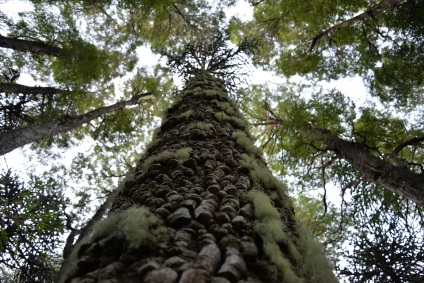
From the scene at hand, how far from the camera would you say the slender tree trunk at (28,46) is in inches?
275

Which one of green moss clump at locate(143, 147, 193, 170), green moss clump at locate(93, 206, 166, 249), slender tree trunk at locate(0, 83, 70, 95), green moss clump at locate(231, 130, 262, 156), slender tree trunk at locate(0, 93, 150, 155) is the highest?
slender tree trunk at locate(0, 83, 70, 95)

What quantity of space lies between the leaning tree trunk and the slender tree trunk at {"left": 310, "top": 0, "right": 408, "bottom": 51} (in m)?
7.26

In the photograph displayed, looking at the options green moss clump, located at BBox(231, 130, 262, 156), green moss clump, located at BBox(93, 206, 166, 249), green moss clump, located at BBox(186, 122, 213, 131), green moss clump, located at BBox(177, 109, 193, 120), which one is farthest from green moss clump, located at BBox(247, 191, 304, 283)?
green moss clump, located at BBox(177, 109, 193, 120)

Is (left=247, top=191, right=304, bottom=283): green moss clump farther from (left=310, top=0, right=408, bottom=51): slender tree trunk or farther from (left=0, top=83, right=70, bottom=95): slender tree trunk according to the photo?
(left=310, top=0, right=408, bottom=51): slender tree trunk

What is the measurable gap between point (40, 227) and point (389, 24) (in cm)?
933

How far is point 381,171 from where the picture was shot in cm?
559

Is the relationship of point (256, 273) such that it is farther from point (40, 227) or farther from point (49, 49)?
point (49, 49)

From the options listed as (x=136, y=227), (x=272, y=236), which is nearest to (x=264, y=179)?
(x=272, y=236)

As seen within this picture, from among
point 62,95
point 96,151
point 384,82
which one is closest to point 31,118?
point 62,95

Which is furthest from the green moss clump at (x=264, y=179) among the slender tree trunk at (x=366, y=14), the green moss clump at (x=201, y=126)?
the slender tree trunk at (x=366, y=14)

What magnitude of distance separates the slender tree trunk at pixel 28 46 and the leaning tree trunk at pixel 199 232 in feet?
21.4

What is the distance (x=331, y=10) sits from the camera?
853 cm

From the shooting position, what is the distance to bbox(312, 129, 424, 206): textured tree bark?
4.97m

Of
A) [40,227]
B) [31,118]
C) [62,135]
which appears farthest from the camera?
[62,135]
